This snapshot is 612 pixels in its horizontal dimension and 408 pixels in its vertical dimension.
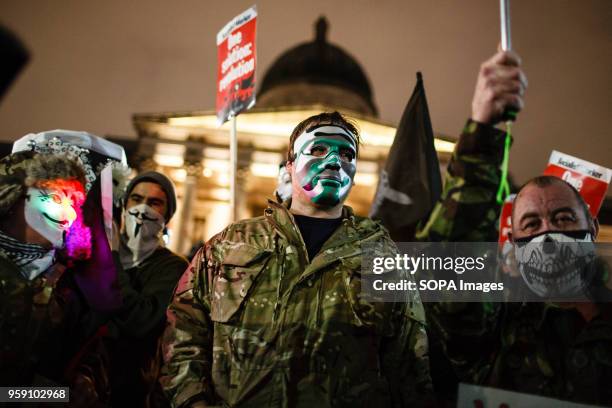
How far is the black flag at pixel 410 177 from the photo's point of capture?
3717 mm

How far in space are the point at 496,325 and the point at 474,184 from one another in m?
0.82

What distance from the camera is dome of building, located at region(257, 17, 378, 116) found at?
3788 cm

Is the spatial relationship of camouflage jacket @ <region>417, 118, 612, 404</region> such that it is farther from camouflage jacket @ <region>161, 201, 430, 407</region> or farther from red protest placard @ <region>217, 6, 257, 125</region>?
red protest placard @ <region>217, 6, 257, 125</region>

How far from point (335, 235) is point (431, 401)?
0.93 meters

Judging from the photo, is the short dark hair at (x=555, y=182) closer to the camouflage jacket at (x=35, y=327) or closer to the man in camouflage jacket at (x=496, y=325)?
the man in camouflage jacket at (x=496, y=325)

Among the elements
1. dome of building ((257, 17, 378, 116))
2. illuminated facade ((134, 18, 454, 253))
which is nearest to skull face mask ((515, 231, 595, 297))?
illuminated facade ((134, 18, 454, 253))

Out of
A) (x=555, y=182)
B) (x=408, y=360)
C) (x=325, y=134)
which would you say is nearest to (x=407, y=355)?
(x=408, y=360)

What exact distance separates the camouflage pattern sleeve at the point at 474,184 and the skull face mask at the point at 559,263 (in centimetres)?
45

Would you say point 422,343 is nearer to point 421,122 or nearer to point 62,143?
point 421,122

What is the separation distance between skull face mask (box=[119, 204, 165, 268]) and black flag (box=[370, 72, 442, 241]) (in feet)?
5.42

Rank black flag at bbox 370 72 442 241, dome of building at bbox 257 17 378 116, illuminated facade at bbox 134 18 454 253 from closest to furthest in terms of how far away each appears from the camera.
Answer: black flag at bbox 370 72 442 241, illuminated facade at bbox 134 18 454 253, dome of building at bbox 257 17 378 116

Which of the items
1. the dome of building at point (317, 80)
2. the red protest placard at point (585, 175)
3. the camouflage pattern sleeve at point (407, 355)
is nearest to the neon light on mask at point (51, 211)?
the camouflage pattern sleeve at point (407, 355)

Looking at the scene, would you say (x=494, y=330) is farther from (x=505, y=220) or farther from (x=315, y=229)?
(x=505, y=220)

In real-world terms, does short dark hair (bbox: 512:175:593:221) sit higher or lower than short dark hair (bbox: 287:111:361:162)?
lower
